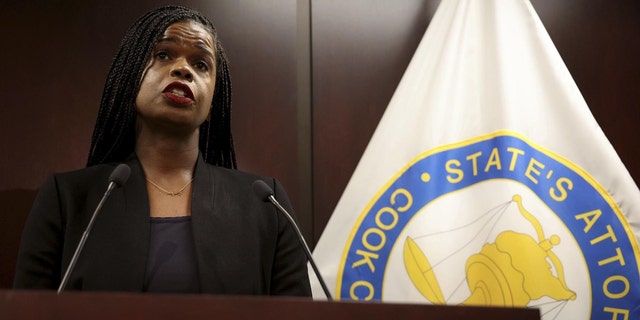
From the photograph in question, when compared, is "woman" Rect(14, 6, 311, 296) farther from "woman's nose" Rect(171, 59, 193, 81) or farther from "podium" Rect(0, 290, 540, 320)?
"podium" Rect(0, 290, 540, 320)

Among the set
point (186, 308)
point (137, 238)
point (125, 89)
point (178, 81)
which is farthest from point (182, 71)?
point (186, 308)

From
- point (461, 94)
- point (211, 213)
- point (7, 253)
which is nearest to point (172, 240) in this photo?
point (211, 213)

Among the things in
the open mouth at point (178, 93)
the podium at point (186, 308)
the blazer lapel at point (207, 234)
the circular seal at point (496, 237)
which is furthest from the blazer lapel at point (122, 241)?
the circular seal at point (496, 237)

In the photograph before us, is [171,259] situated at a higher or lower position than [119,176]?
lower

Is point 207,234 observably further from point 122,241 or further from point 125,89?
point 125,89

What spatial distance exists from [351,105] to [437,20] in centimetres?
39

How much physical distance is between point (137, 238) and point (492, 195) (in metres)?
1.02

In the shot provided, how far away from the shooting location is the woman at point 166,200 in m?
1.45

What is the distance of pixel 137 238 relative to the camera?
146 cm

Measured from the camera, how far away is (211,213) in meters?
1.55

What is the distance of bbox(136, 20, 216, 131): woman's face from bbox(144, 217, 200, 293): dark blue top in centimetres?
25

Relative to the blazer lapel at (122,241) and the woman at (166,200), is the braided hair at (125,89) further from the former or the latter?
the blazer lapel at (122,241)

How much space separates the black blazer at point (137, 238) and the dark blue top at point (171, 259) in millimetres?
20

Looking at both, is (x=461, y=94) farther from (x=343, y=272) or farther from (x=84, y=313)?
(x=84, y=313)
